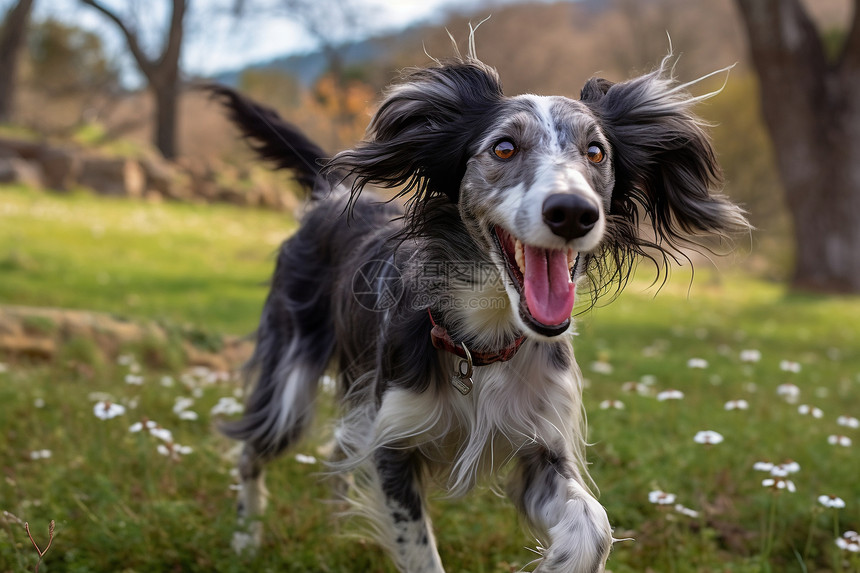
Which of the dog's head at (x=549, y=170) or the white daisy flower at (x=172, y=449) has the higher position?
the dog's head at (x=549, y=170)

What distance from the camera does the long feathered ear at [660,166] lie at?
3145mm

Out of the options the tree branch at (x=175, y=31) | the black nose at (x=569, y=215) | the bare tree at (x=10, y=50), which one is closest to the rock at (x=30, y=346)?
the black nose at (x=569, y=215)

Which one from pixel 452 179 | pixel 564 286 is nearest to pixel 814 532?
pixel 564 286

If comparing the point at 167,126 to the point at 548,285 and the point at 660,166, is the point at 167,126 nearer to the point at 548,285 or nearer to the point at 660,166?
the point at 660,166

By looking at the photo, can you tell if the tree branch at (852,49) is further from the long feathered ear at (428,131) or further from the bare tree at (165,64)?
the bare tree at (165,64)

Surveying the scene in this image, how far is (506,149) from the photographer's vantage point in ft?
9.28

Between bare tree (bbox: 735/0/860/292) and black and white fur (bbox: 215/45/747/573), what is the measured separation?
37.7 ft

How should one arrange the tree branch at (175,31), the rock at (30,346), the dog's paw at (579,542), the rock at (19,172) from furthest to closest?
the tree branch at (175,31) → the rock at (19,172) → the rock at (30,346) → the dog's paw at (579,542)

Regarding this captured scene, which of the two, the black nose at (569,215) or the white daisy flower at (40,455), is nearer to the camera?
the black nose at (569,215)

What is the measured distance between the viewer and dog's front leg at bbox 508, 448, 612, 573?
255 centimetres

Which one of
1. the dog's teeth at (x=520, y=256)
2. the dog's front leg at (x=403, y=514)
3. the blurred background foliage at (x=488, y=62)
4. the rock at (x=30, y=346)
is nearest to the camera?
the dog's teeth at (x=520, y=256)

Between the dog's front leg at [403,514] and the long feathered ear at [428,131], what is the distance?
3.29 feet

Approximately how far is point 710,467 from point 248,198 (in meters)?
18.6

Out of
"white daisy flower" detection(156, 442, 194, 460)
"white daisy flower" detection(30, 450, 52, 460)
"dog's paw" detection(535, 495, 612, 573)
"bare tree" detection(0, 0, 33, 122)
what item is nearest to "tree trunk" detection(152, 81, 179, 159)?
"bare tree" detection(0, 0, 33, 122)
